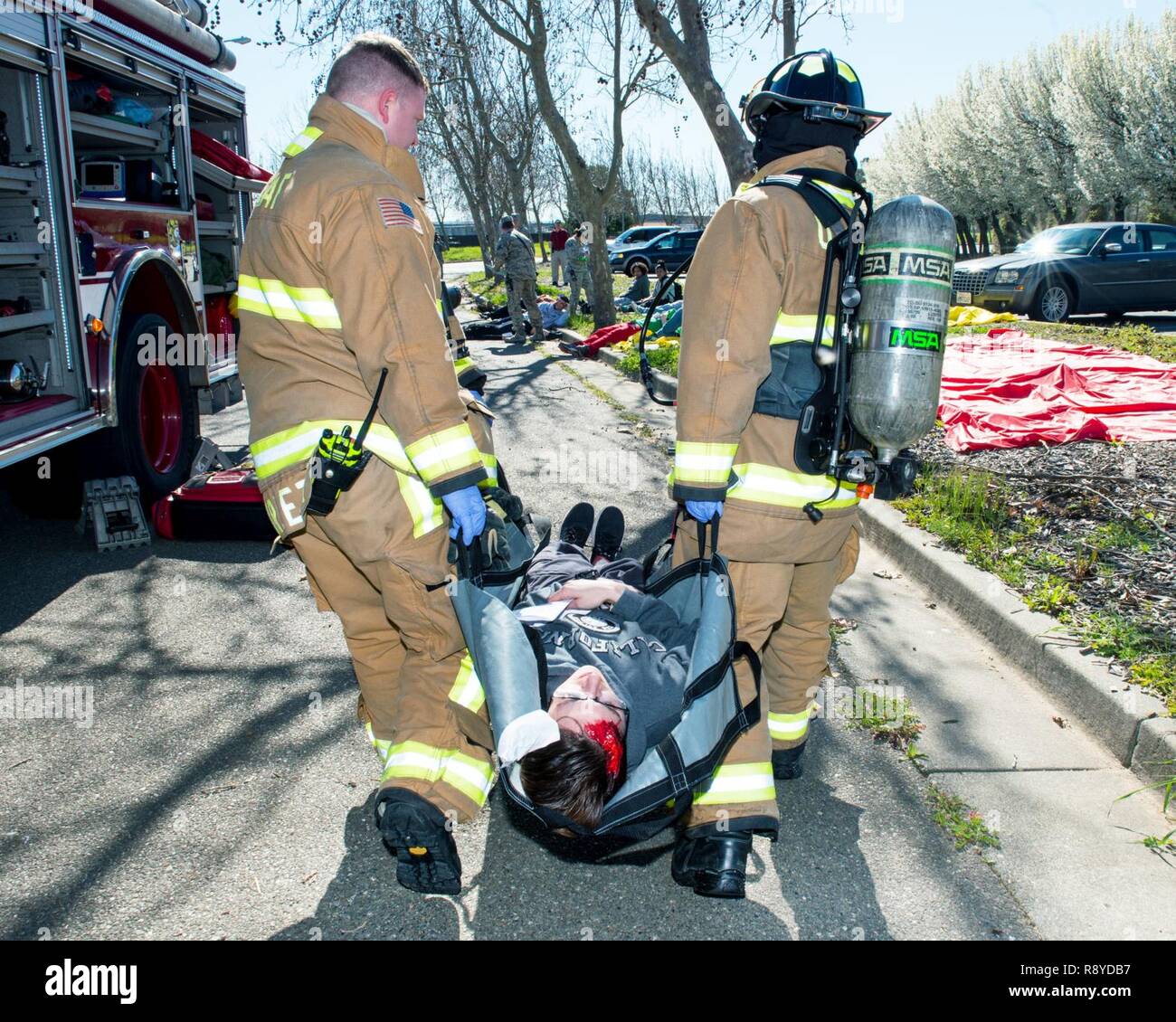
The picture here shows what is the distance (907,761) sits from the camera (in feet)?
10.4

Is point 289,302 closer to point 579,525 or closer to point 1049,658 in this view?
point 579,525

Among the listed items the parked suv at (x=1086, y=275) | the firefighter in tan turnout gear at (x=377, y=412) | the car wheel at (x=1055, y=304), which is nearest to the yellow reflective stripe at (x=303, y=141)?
the firefighter in tan turnout gear at (x=377, y=412)

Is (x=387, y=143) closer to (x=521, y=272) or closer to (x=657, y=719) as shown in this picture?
(x=657, y=719)

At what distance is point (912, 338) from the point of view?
2.49 metres

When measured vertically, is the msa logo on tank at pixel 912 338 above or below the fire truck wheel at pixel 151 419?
above

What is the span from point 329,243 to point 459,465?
2.08 ft

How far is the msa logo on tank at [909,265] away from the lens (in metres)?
2.47

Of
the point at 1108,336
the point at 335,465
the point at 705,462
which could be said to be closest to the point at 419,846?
the point at 335,465

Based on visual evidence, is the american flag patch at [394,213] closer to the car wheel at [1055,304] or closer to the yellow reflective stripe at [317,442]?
the yellow reflective stripe at [317,442]

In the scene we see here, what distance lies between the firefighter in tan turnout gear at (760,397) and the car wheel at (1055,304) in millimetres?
13655

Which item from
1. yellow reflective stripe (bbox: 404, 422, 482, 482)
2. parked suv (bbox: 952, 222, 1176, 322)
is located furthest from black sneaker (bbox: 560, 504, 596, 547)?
parked suv (bbox: 952, 222, 1176, 322)

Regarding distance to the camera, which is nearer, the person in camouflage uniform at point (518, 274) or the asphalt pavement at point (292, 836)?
the asphalt pavement at point (292, 836)

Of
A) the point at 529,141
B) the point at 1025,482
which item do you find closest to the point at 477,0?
the point at 529,141

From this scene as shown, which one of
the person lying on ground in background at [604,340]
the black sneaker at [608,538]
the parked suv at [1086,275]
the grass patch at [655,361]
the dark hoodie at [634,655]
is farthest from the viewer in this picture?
the parked suv at [1086,275]
